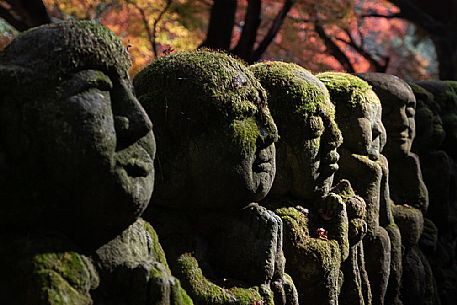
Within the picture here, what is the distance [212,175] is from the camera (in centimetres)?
361

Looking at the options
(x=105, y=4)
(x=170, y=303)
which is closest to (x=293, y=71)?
(x=170, y=303)

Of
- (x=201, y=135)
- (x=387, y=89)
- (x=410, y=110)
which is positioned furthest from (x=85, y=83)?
(x=410, y=110)

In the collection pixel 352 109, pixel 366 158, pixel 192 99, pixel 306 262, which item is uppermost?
pixel 192 99

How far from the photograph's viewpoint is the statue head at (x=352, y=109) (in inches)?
217

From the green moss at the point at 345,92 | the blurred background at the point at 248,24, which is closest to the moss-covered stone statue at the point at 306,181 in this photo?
the green moss at the point at 345,92

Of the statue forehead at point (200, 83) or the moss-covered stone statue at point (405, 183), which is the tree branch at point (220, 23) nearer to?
the moss-covered stone statue at point (405, 183)

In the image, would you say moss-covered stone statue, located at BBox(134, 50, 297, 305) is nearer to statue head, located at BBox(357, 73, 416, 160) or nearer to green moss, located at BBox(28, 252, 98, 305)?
green moss, located at BBox(28, 252, 98, 305)

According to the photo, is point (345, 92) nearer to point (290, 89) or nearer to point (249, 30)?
point (290, 89)

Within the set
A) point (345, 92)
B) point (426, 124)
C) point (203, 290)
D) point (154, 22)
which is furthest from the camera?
point (154, 22)

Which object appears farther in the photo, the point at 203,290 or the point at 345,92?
the point at 345,92

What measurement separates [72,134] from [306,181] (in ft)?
8.10

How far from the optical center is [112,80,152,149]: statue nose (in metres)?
2.76

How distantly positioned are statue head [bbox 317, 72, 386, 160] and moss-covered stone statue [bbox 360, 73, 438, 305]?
3.54 feet

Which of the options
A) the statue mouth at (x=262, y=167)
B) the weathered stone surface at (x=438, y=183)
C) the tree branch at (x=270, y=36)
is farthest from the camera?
the tree branch at (x=270, y=36)
